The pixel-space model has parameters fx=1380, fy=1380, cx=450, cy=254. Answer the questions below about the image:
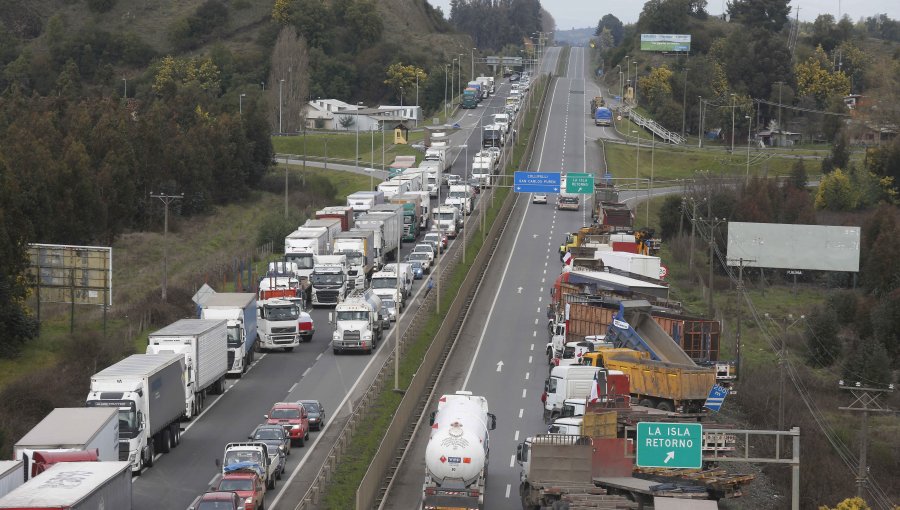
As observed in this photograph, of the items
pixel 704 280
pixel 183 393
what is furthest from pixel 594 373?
pixel 704 280

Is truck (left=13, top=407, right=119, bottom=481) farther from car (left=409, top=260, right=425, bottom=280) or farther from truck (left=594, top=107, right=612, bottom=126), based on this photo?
truck (left=594, top=107, right=612, bottom=126)

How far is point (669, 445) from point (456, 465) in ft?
20.4

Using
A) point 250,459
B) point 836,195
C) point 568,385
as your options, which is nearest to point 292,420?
point 250,459

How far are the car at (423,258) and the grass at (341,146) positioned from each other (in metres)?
56.0

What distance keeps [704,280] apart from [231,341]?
46.1m

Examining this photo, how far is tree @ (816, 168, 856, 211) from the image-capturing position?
122188 mm

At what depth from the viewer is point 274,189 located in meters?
123

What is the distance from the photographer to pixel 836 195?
12206 centimetres

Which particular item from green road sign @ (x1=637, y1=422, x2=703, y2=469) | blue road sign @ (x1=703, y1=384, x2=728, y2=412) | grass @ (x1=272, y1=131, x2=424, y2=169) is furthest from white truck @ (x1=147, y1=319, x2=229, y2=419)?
grass @ (x1=272, y1=131, x2=424, y2=169)

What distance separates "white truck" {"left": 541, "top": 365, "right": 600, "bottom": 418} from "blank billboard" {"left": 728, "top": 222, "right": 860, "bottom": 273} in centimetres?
5052

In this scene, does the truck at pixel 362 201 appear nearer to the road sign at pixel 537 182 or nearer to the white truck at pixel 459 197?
the white truck at pixel 459 197

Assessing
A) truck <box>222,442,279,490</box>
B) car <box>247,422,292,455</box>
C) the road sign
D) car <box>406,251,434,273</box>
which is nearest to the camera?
truck <box>222,442,279,490</box>

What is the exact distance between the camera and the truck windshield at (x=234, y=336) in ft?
189

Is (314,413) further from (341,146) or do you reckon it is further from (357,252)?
(341,146)
